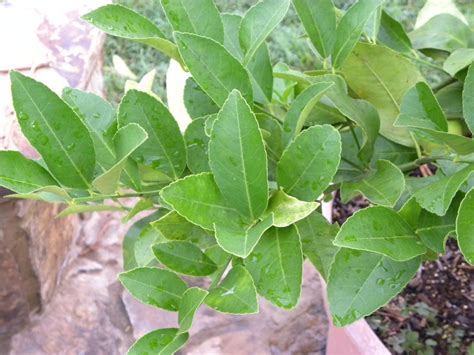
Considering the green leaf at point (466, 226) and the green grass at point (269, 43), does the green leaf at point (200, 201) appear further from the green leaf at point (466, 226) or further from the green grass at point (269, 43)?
the green grass at point (269, 43)

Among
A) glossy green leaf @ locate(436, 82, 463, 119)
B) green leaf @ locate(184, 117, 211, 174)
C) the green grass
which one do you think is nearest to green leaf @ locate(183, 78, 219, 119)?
green leaf @ locate(184, 117, 211, 174)

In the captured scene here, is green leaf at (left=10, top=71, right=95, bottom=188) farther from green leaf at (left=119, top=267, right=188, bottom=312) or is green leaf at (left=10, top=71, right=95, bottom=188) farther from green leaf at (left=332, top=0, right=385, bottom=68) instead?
green leaf at (left=332, top=0, right=385, bottom=68)

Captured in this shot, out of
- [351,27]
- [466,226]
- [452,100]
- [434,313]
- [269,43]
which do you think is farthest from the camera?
[269,43]

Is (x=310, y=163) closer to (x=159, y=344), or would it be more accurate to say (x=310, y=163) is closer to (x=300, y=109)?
(x=300, y=109)

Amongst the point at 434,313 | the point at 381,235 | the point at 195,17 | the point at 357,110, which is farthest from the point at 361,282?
the point at 434,313

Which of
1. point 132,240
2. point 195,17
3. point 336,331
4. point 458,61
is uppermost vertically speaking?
point 195,17

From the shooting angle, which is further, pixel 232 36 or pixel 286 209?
pixel 232 36

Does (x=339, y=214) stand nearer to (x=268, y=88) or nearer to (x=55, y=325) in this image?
(x=268, y=88)

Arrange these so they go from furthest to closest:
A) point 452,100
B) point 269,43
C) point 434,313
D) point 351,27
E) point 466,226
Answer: point 269,43
point 434,313
point 452,100
point 351,27
point 466,226
